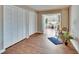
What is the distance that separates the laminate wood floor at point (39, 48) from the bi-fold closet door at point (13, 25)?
35 cm

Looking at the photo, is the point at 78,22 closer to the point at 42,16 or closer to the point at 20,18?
the point at 42,16

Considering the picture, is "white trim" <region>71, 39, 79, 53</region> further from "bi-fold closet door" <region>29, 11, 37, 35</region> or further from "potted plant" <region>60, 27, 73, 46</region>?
"bi-fold closet door" <region>29, 11, 37, 35</region>

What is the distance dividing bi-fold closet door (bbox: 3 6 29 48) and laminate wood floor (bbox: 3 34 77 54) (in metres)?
0.35

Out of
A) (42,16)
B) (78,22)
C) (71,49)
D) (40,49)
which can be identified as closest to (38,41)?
(40,49)

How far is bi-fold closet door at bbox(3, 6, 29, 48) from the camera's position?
387 cm

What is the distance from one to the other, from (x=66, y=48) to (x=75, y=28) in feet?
2.11

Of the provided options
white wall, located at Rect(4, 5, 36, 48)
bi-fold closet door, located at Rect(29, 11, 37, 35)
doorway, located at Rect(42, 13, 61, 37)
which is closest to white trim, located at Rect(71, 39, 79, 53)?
doorway, located at Rect(42, 13, 61, 37)

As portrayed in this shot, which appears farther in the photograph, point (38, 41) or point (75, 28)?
point (38, 41)

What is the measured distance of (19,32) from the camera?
486cm

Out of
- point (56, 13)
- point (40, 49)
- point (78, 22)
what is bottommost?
point (40, 49)

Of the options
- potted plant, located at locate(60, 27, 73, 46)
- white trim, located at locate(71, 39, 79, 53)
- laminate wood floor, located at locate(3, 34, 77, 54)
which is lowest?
laminate wood floor, located at locate(3, 34, 77, 54)

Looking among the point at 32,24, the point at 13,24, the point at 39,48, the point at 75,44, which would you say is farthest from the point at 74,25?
the point at 32,24

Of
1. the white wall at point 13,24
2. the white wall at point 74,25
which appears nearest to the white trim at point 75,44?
the white wall at point 74,25

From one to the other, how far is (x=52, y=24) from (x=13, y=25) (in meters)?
1.36
